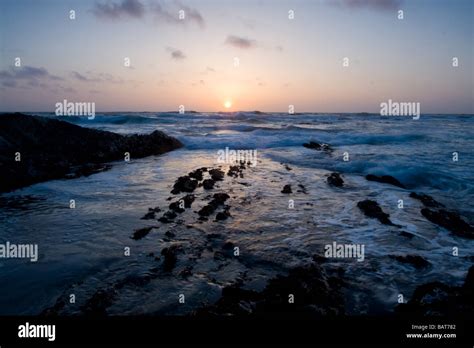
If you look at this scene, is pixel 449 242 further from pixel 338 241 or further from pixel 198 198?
pixel 198 198

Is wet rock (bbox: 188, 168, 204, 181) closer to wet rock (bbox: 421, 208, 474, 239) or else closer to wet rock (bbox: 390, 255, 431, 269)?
wet rock (bbox: 421, 208, 474, 239)

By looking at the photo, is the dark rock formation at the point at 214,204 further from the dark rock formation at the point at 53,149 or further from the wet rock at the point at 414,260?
the dark rock formation at the point at 53,149

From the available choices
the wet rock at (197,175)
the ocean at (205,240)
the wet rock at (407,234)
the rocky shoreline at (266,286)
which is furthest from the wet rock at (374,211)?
the wet rock at (197,175)

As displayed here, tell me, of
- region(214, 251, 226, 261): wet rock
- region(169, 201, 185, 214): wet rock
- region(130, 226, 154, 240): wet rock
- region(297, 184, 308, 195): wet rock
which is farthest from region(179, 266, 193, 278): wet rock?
region(297, 184, 308, 195): wet rock

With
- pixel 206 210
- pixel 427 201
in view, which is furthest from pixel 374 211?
pixel 206 210

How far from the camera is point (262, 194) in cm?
1007

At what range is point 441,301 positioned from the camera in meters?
4.30

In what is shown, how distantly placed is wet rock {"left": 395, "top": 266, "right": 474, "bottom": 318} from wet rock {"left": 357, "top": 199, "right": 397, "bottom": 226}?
2.90m

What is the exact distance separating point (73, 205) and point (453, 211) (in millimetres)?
10128

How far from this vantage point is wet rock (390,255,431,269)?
5.50 metres

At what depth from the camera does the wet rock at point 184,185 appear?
1012 cm

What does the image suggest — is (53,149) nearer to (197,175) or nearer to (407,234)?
(197,175)

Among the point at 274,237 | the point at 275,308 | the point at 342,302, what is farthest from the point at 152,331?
the point at 274,237

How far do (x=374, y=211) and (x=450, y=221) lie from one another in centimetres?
169
